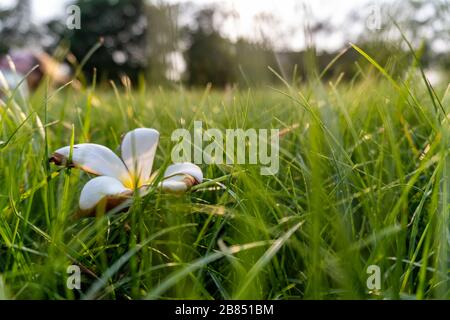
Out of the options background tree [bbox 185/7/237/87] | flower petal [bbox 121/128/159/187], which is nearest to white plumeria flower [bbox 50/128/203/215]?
flower petal [bbox 121/128/159/187]

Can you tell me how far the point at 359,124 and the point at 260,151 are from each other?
314 millimetres

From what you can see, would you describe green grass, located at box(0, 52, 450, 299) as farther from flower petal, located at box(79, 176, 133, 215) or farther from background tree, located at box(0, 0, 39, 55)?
background tree, located at box(0, 0, 39, 55)

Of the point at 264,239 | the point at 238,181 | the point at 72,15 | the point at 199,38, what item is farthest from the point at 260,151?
the point at 199,38

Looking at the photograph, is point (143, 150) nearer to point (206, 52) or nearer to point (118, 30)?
point (206, 52)

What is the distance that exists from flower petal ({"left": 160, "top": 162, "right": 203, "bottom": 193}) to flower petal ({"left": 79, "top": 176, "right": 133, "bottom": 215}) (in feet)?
0.14

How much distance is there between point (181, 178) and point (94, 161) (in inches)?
4.1

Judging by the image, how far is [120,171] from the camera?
0.60 meters

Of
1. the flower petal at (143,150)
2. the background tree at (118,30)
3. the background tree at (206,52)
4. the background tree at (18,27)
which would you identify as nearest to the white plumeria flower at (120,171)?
the flower petal at (143,150)

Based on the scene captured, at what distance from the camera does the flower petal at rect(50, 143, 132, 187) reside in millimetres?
562

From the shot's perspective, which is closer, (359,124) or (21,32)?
(359,124)

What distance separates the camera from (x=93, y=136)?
3.68ft

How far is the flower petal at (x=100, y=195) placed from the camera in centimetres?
52

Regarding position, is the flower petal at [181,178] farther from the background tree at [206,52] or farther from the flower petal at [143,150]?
the background tree at [206,52]
